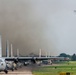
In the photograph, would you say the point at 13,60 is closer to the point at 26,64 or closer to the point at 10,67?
the point at 10,67

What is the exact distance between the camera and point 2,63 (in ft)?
269

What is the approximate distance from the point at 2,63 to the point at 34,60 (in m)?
22.0

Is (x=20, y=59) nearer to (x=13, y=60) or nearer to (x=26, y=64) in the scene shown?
(x=13, y=60)

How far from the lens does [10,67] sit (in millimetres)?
106812

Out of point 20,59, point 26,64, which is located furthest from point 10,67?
point 26,64

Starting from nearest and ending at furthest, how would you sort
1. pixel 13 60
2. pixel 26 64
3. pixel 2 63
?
pixel 2 63 → pixel 13 60 → pixel 26 64

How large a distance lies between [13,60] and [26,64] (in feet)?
81.0

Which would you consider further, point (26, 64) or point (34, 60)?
point (26, 64)

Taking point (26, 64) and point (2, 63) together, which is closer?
point (2, 63)

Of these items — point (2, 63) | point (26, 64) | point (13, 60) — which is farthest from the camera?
point (26, 64)

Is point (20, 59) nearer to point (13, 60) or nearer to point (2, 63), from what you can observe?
point (13, 60)

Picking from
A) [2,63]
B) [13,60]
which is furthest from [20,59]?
[2,63]

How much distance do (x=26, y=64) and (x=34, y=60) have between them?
79.2 feet

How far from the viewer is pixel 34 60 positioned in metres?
104
